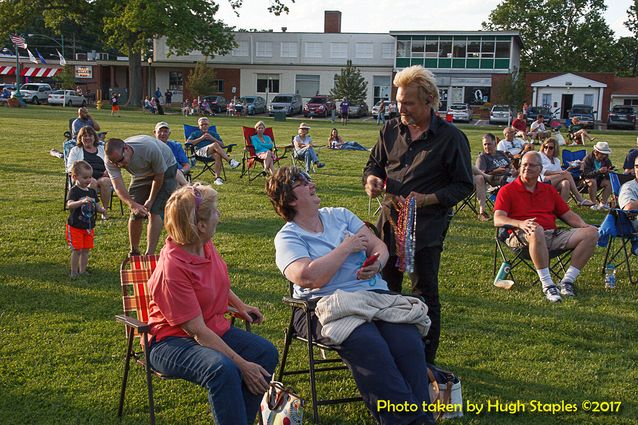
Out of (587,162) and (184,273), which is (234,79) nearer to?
(587,162)

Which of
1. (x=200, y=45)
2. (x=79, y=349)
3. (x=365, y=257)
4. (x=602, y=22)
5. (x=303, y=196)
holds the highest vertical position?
(x=602, y=22)

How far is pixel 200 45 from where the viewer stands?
4625 centimetres

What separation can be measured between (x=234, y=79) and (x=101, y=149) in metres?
50.2

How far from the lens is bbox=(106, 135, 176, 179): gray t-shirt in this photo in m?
6.26

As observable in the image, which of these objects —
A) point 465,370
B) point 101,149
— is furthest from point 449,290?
point 101,149

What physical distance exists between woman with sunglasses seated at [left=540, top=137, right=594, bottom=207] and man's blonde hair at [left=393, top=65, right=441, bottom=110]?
6902 millimetres

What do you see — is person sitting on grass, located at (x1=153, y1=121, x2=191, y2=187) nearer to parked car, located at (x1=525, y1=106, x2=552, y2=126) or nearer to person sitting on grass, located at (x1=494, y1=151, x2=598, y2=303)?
person sitting on grass, located at (x1=494, y1=151, x2=598, y2=303)

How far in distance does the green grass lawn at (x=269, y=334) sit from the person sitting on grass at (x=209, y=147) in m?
4.05

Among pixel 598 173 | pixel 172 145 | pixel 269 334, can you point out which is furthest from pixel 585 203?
pixel 269 334

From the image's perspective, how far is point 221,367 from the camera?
310cm

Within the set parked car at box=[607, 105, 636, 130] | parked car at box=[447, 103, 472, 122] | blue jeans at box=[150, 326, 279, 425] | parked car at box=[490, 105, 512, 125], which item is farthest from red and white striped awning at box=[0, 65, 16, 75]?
blue jeans at box=[150, 326, 279, 425]

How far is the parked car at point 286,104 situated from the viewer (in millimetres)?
43469

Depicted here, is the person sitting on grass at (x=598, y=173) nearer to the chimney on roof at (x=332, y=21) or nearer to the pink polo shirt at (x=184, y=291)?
the pink polo shirt at (x=184, y=291)

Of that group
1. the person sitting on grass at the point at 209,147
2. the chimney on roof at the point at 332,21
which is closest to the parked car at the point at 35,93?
the chimney on roof at the point at 332,21
